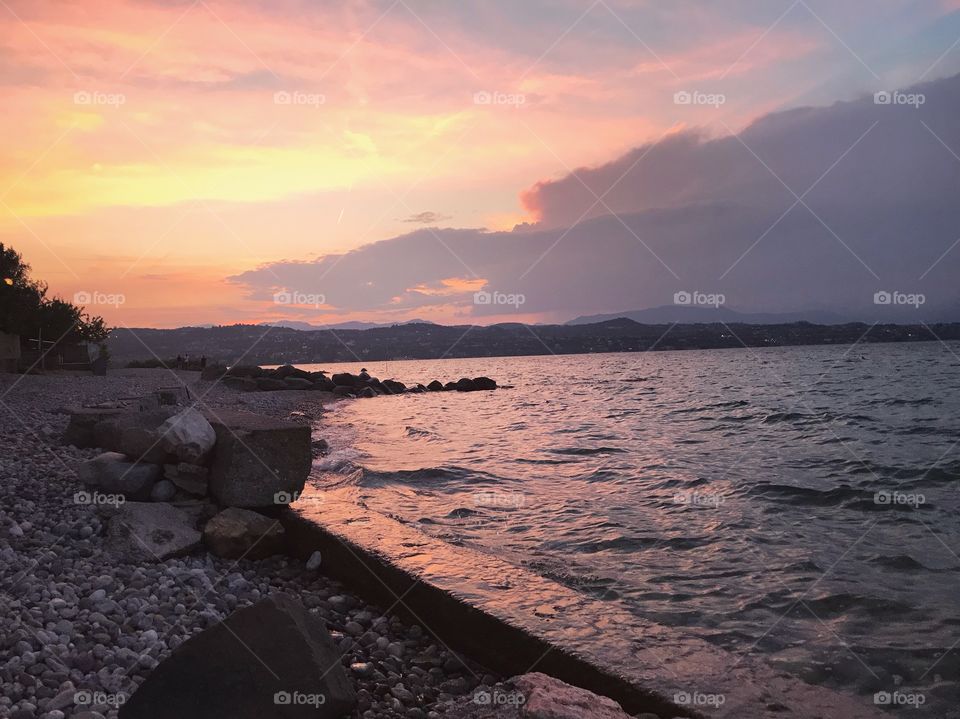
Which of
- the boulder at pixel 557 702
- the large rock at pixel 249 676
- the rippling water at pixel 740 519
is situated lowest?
the rippling water at pixel 740 519

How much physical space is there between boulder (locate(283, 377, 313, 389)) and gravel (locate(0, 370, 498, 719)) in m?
37.1

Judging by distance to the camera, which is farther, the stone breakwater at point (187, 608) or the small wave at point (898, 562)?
the small wave at point (898, 562)

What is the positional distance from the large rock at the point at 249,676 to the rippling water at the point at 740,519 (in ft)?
11.1

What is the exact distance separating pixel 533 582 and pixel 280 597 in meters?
2.55

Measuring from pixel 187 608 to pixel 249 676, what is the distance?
2099mm

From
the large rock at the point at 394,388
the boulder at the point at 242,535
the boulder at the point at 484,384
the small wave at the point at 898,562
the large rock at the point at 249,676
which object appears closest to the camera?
the large rock at the point at 249,676

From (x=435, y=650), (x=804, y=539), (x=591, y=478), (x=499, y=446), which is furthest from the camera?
(x=499, y=446)

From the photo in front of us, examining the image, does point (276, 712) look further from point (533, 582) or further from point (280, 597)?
point (533, 582)

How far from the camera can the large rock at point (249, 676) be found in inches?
133

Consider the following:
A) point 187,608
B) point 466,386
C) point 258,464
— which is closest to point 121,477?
point 258,464

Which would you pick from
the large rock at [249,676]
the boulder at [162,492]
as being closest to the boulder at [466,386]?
the boulder at [162,492]

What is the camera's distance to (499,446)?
743 inches

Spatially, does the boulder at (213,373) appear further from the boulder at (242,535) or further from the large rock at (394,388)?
the boulder at (242,535)

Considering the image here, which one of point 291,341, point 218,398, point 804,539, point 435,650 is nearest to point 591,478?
point 804,539
